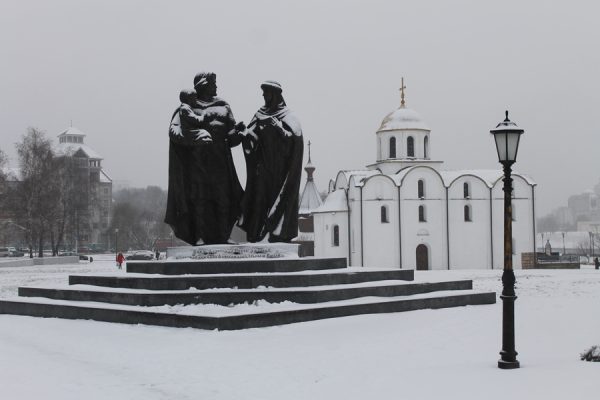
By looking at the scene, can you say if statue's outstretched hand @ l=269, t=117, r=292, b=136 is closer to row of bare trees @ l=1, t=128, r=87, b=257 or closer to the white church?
the white church

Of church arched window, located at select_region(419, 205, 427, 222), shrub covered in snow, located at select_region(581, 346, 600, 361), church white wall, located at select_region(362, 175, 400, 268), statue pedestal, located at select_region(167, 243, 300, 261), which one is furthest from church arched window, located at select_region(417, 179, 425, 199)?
shrub covered in snow, located at select_region(581, 346, 600, 361)

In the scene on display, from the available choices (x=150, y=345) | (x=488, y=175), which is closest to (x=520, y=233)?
(x=488, y=175)

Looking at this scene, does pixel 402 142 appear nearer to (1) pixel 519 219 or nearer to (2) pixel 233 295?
(1) pixel 519 219

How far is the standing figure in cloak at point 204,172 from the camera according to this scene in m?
13.4

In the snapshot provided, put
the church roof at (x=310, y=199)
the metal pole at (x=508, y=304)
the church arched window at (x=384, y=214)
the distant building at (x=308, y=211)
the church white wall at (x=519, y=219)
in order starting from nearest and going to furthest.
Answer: the metal pole at (x=508, y=304) → the church arched window at (x=384, y=214) → the church white wall at (x=519, y=219) → the distant building at (x=308, y=211) → the church roof at (x=310, y=199)

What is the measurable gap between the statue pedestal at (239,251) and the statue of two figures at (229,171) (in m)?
0.48

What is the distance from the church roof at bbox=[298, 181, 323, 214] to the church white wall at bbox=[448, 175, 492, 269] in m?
13.2

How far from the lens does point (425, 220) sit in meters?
45.3

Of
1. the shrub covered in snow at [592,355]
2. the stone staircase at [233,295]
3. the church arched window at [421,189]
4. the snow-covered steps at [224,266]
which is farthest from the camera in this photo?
the church arched window at [421,189]

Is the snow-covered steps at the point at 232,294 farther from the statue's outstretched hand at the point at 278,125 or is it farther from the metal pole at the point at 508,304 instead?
the metal pole at the point at 508,304

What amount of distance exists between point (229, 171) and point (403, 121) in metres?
36.0

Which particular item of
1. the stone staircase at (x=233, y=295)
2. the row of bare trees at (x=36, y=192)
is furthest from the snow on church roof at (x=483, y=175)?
the stone staircase at (x=233, y=295)

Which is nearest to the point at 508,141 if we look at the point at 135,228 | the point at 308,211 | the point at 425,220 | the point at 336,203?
the point at 425,220

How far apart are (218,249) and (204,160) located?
167 cm
